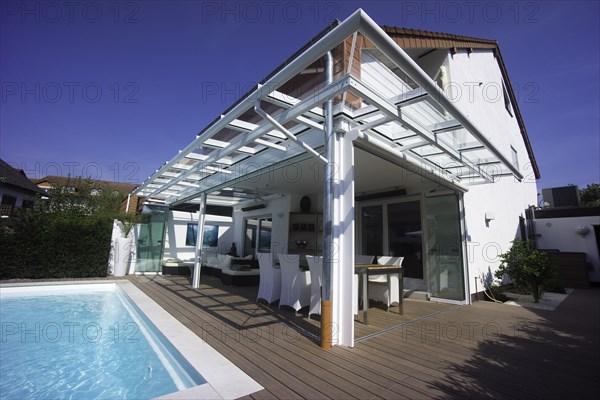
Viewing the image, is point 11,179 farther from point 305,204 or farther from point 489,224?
point 489,224

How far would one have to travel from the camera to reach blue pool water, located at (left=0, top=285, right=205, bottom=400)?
9.28ft

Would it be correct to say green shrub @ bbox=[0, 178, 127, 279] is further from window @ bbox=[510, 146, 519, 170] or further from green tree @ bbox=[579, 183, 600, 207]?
green tree @ bbox=[579, 183, 600, 207]

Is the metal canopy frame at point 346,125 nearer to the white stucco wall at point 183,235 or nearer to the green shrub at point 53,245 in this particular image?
the green shrub at point 53,245

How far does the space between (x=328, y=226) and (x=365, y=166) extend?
267 cm

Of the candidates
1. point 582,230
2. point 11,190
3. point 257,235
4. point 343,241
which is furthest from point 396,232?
point 11,190

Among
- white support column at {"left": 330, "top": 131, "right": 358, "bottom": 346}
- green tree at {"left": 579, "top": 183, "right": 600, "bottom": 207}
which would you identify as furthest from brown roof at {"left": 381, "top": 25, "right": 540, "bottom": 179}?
green tree at {"left": 579, "top": 183, "right": 600, "bottom": 207}

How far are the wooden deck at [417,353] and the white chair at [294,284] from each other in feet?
0.84

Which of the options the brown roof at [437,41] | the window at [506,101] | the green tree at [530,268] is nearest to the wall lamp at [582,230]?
the window at [506,101]

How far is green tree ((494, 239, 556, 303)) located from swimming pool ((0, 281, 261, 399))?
718cm

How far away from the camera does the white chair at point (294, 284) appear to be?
465 cm

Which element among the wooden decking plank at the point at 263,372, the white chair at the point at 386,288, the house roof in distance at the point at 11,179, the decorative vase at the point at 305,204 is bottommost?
the wooden decking plank at the point at 263,372

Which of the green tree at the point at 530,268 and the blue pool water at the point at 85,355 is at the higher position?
the green tree at the point at 530,268

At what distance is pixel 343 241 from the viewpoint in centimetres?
340

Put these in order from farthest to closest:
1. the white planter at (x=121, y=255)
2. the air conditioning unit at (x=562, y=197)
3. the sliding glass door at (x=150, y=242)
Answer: the air conditioning unit at (x=562, y=197), the sliding glass door at (x=150, y=242), the white planter at (x=121, y=255)
